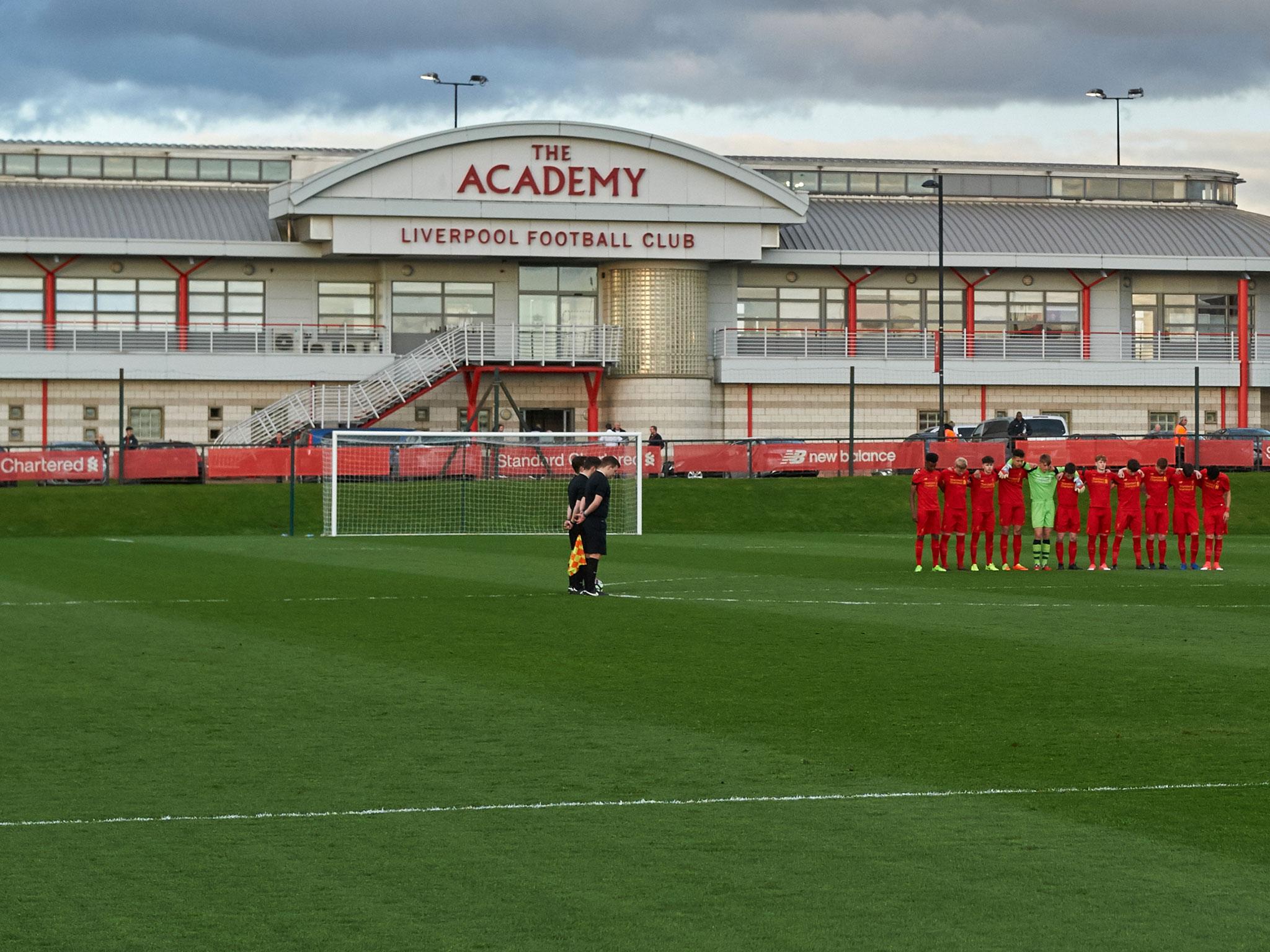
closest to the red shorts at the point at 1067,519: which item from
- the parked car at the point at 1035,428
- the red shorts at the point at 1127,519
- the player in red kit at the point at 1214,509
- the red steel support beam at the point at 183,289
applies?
the red shorts at the point at 1127,519

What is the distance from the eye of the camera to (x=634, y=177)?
57375 millimetres

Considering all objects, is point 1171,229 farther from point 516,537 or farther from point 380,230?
point 516,537

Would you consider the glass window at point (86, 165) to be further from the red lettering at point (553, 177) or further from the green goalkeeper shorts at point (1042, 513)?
the green goalkeeper shorts at point (1042, 513)

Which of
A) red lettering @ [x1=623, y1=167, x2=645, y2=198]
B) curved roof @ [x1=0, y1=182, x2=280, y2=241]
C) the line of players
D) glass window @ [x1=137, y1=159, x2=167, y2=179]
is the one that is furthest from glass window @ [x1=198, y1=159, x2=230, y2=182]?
the line of players

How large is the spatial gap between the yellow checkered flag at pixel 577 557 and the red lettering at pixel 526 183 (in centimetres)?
3782

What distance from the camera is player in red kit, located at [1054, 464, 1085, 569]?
2512 centimetres

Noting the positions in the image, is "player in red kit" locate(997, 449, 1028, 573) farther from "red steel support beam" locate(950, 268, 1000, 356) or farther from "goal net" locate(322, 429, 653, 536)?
"red steel support beam" locate(950, 268, 1000, 356)

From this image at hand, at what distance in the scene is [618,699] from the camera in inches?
473

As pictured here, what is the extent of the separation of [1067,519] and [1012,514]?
1.05 metres

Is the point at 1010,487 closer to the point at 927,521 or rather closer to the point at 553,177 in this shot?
the point at 927,521

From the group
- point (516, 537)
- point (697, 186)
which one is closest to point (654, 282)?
point (697, 186)

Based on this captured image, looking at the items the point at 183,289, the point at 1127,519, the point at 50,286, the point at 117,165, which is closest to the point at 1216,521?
the point at 1127,519

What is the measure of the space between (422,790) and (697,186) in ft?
→ 165

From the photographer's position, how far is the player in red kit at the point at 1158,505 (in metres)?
25.3
